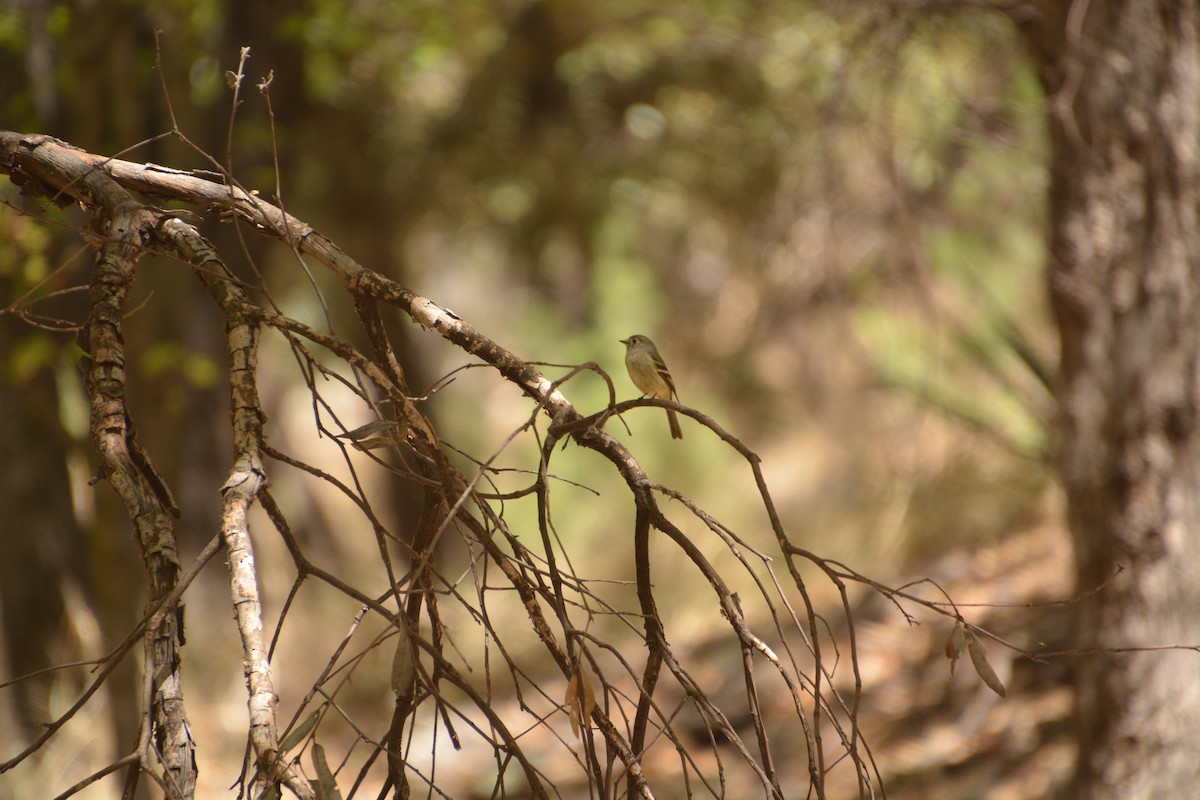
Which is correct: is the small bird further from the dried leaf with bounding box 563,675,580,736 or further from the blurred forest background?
the dried leaf with bounding box 563,675,580,736

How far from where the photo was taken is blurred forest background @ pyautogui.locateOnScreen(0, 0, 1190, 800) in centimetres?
411

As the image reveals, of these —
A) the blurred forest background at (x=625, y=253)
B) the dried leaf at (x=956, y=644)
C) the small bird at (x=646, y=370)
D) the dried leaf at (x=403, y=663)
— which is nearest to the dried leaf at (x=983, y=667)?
the dried leaf at (x=956, y=644)

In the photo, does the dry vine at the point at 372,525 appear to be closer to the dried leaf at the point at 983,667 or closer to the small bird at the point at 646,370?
the dried leaf at the point at 983,667

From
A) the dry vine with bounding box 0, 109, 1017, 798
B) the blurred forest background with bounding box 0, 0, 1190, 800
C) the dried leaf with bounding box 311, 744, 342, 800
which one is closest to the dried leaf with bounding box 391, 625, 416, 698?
the dry vine with bounding box 0, 109, 1017, 798

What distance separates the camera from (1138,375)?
3.21 meters

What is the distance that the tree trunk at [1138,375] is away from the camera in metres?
3.14

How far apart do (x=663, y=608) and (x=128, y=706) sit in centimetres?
326

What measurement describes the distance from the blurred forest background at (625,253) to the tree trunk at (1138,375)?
0.37 m

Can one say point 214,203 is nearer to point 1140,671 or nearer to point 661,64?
point 1140,671

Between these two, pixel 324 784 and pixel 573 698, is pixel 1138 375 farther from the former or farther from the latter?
pixel 324 784

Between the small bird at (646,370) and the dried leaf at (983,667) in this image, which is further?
the small bird at (646,370)

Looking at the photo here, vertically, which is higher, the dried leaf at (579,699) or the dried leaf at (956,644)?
the dried leaf at (956,644)

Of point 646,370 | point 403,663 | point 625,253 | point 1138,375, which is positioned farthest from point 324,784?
point 625,253

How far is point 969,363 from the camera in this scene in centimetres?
586
